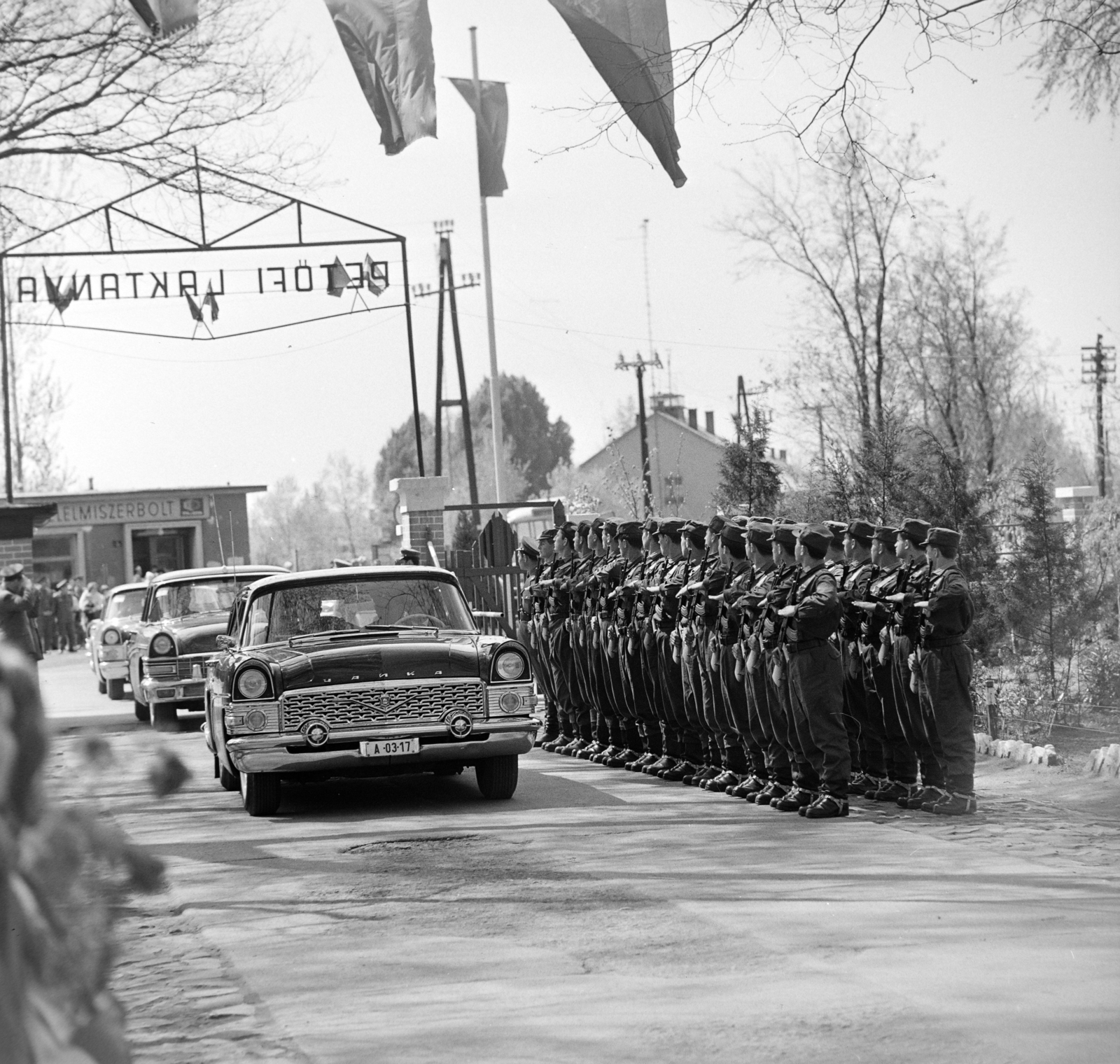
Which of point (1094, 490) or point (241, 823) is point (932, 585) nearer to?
point (241, 823)

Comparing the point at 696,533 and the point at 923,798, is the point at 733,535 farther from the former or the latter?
the point at 923,798

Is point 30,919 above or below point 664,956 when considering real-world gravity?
above

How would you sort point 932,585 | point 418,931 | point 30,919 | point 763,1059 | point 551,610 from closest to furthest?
point 30,919, point 763,1059, point 418,931, point 932,585, point 551,610

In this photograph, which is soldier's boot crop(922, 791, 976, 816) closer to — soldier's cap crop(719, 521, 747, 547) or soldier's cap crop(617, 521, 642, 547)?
soldier's cap crop(719, 521, 747, 547)

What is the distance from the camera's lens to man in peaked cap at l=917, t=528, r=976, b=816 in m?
9.45

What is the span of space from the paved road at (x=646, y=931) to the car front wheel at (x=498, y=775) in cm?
22

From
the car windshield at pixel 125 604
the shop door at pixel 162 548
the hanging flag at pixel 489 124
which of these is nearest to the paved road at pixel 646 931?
the hanging flag at pixel 489 124

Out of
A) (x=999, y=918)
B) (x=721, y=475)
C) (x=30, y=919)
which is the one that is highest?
(x=721, y=475)

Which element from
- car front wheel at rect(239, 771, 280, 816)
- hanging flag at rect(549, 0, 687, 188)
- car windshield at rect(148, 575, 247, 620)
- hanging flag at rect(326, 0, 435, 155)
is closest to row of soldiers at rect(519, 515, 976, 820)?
hanging flag at rect(549, 0, 687, 188)

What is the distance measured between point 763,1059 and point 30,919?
10.3ft

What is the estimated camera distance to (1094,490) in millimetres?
25797

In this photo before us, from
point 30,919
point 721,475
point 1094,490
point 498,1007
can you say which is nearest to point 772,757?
point 498,1007

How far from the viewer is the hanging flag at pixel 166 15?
30.6 feet

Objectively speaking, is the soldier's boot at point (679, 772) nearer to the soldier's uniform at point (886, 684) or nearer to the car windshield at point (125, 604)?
the soldier's uniform at point (886, 684)
